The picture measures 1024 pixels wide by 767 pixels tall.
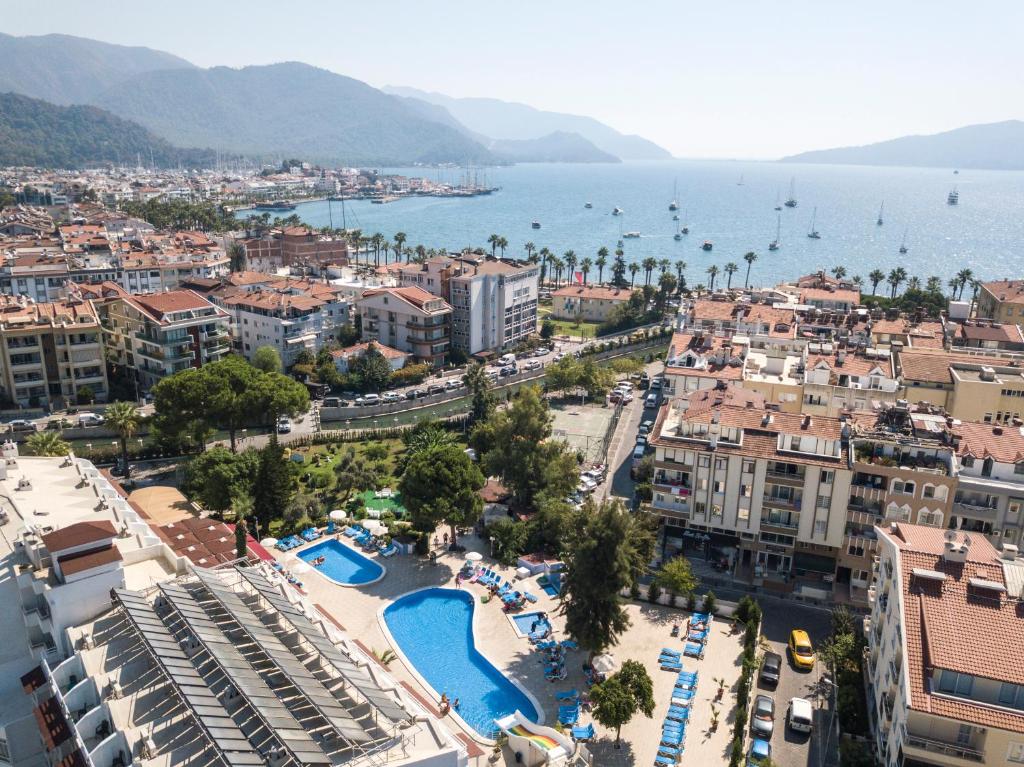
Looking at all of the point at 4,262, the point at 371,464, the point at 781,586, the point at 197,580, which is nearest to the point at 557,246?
the point at 4,262

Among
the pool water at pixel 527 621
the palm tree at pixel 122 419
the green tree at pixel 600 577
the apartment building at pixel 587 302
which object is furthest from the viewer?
the apartment building at pixel 587 302

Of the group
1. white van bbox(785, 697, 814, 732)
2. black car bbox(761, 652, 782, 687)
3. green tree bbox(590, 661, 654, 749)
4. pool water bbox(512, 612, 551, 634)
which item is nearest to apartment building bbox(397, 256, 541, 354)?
pool water bbox(512, 612, 551, 634)

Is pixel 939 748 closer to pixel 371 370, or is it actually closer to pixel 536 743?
pixel 536 743

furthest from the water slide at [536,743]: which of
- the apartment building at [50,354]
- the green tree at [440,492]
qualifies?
the apartment building at [50,354]

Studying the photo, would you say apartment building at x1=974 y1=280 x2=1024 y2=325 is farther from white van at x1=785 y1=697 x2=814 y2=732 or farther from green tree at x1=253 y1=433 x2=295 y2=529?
green tree at x1=253 y1=433 x2=295 y2=529

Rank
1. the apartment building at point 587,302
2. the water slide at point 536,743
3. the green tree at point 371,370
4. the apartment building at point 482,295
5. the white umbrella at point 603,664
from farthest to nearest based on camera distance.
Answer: the apartment building at point 587,302, the apartment building at point 482,295, the green tree at point 371,370, the white umbrella at point 603,664, the water slide at point 536,743

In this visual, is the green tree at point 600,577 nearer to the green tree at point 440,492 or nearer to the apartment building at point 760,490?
the apartment building at point 760,490

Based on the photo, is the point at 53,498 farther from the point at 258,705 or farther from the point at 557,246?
the point at 557,246
